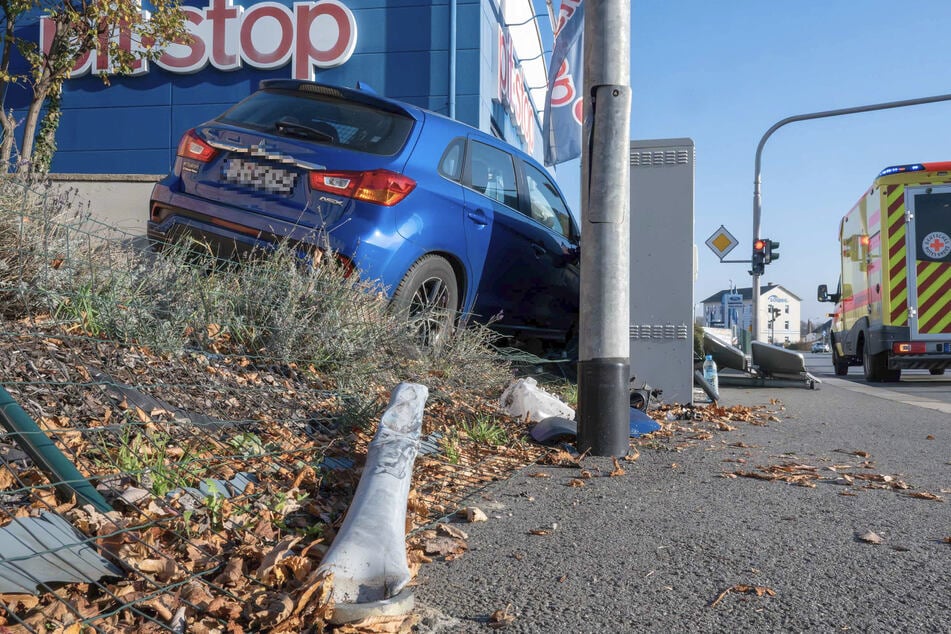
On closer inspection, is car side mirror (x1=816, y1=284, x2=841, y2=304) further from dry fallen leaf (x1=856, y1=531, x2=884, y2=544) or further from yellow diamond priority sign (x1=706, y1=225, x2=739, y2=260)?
dry fallen leaf (x1=856, y1=531, x2=884, y2=544)

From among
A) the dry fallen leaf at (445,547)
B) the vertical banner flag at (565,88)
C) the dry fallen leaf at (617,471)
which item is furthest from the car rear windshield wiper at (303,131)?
the vertical banner flag at (565,88)

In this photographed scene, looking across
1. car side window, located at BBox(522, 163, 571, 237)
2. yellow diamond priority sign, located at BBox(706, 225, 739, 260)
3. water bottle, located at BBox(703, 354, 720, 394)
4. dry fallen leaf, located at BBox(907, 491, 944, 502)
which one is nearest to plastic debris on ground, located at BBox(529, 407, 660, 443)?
dry fallen leaf, located at BBox(907, 491, 944, 502)

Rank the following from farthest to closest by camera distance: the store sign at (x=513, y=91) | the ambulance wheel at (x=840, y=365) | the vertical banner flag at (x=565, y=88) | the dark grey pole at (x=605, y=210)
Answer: the ambulance wheel at (x=840, y=365), the store sign at (x=513, y=91), the vertical banner flag at (x=565, y=88), the dark grey pole at (x=605, y=210)

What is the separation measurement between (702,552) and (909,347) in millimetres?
11509

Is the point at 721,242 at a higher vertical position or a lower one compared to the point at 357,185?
higher

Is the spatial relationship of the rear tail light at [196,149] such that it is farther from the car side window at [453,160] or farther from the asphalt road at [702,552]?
the asphalt road at [702,552]

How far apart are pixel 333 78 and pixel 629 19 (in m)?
10.5

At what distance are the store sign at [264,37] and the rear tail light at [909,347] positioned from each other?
10092 mm

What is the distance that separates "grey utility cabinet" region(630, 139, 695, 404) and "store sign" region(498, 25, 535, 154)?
8.85 meters

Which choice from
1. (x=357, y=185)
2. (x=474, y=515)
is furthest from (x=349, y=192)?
(x=474, y=515)

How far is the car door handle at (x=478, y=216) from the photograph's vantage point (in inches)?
228

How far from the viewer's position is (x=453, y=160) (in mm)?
5754

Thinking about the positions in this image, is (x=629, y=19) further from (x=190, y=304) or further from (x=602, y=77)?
(x=190, y=304)

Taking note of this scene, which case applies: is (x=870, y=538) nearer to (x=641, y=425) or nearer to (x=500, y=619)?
(x=500, y=619)
